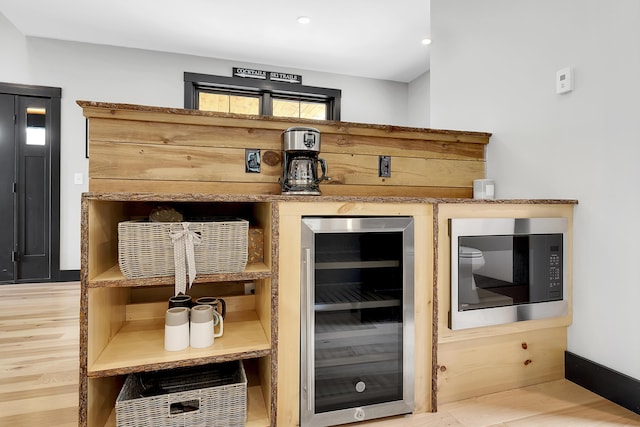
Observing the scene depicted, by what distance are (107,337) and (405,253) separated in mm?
1124

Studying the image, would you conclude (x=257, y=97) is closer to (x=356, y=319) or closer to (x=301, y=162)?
(x=301, y=162)

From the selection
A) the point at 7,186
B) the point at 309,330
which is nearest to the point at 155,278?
the point at 309,330

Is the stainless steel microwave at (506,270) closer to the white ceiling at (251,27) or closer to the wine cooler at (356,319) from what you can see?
the wine cooler at (356,319)

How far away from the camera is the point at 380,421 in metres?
1.34

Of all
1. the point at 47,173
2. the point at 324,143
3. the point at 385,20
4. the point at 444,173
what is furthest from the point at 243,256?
the point at 47,173

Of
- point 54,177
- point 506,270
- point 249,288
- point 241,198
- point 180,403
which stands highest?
point 54,177

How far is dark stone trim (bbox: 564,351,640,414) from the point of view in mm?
1371

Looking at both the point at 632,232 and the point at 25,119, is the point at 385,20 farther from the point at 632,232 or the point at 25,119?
the point at 25,119

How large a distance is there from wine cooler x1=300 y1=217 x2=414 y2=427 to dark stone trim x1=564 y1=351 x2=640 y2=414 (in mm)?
804

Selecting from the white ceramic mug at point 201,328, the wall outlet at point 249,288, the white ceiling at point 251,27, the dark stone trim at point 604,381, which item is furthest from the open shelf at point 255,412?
the white ceiling at point 251,27

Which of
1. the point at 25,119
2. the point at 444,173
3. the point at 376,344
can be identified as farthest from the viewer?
the point at 25,119

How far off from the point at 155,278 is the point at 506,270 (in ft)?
4.49

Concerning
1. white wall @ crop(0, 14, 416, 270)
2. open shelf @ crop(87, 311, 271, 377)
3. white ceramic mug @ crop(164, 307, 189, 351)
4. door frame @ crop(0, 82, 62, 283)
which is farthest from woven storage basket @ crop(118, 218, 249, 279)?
door frame @ crop(0, 82, 62, 283)

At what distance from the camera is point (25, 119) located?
3607 mm
